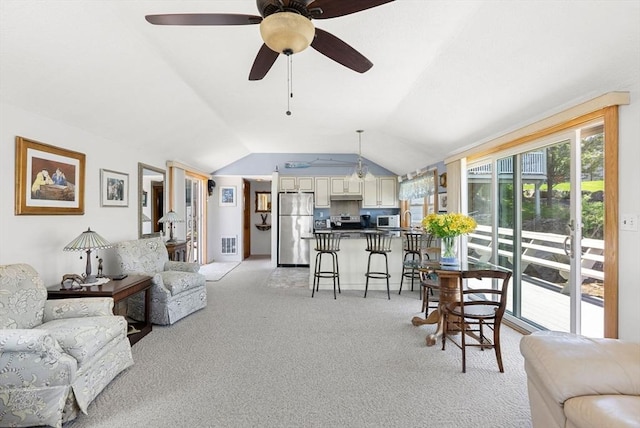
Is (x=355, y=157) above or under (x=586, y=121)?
above

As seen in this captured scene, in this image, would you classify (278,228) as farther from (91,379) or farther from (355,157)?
(91,379)

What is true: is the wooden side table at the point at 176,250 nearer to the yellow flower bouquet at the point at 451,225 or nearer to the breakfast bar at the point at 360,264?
the breakfast bar at the point at 360,264

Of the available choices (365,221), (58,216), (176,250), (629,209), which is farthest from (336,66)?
(365,221)

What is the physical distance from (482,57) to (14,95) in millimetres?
3718

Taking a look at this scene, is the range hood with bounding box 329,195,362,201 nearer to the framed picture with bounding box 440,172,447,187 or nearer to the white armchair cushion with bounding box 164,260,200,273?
the framed picture with bounding box 440,172,447,187

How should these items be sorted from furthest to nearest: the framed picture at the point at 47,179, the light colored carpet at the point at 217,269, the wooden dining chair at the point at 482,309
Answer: the light colored carpet at the point at 217,269 < the framed picture at the point at 47,179 < the wooden dining chair at the point at 482,309

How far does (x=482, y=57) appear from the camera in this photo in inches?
96.0

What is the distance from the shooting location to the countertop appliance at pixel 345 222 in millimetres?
7250

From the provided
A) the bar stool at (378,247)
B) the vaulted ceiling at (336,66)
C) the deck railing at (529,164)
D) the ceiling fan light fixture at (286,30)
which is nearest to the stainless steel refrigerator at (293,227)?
the bar stool at (378,247)

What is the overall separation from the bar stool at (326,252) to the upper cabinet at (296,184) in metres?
2.58

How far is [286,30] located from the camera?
133cm

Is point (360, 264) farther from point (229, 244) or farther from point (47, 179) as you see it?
point (47, 179)

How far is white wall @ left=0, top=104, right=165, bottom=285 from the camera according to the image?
2.44m

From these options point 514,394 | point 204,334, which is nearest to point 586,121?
point 514,394
